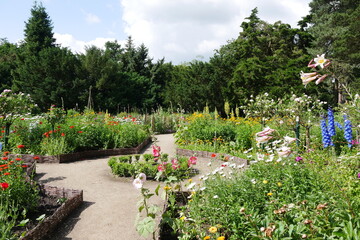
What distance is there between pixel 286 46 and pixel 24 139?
1886cm

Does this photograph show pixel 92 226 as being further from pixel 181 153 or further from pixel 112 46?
pixel 112 46

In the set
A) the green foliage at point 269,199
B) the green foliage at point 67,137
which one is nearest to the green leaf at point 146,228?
the green foliage at point 269,199

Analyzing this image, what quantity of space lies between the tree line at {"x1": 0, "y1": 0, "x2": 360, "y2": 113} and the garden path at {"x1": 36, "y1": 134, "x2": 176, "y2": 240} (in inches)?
475

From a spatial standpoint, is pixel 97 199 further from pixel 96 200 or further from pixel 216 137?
pixel 216 137

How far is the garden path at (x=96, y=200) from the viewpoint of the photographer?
11.5ft

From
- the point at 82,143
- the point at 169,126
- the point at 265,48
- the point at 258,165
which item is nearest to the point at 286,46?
the point at 265,48

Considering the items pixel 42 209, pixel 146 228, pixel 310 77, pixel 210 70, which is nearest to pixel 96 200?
pixel 42 209

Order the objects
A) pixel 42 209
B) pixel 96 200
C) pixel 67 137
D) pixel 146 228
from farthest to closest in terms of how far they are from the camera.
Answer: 1. pixel 67 137
2. pixel 96 200
3. pixel 42 209
4. pixel 146 228

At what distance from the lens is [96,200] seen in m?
4.61

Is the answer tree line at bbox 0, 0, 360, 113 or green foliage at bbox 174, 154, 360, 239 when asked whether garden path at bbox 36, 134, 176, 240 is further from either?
tree line at bbox 0, 0, 360, 113

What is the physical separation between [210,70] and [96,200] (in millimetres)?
17857

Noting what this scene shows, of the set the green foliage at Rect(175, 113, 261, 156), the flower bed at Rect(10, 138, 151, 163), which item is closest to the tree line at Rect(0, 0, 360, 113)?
the green foliage at Rect(175, 113, 261, 156)

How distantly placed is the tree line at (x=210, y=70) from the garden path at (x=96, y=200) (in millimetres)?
12056

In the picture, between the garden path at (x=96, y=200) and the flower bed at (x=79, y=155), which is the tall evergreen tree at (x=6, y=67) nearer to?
the flower bed at (x=79, y=155)
